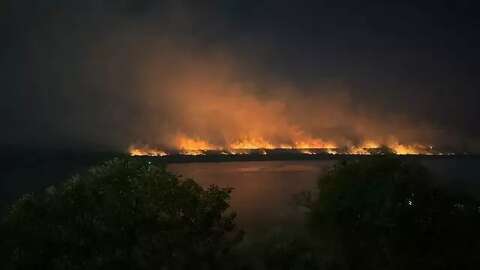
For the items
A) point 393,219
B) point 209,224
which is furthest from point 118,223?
point 393,219

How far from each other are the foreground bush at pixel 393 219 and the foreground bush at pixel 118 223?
21.6 feet

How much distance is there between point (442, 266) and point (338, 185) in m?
5.86

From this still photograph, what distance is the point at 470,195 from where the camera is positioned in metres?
29.1

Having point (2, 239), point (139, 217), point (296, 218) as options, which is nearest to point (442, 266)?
point (296, 218)

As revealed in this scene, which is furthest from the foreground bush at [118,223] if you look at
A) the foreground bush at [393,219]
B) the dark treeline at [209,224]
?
the foreground bush at [393,219]

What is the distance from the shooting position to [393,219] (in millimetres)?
25312

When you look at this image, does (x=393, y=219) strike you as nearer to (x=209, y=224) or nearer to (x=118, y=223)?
(x=209, y=224)

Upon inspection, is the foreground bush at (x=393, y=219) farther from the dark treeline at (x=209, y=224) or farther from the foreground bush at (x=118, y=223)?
the foreground bush at (x=118, y=223)

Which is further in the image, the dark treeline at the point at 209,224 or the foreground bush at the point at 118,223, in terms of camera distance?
the dark treeline at the point at 209,224

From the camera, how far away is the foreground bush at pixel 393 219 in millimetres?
25844

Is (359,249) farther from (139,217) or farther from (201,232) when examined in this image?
(139,217)

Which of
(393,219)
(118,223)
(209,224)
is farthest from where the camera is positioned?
(393,219)

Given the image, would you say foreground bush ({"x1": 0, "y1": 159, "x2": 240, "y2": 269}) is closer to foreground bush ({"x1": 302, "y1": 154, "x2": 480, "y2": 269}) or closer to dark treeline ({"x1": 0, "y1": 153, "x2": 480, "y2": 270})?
dark treeline ({"x1": 0, "y1": 153, "x2": 480, "y2": 270})

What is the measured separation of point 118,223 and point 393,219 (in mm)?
11419
